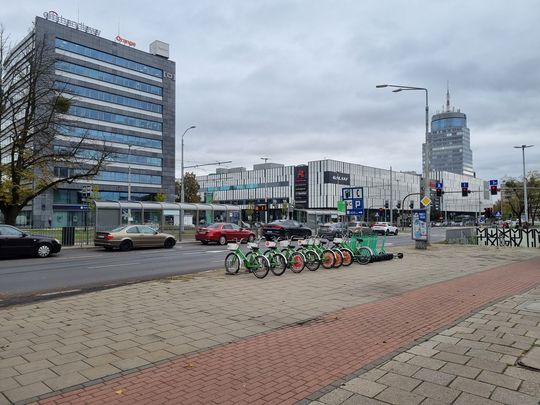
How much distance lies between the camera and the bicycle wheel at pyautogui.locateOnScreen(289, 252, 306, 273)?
1306cm

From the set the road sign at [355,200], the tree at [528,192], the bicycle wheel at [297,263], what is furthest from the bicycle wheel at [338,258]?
the tree at [528,192]

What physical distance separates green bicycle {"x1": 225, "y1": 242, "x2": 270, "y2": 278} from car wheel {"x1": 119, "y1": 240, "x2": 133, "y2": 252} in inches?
460

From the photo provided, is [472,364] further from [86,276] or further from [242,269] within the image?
[86,276]

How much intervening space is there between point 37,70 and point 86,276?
18.3 metres

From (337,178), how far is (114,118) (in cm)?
5441

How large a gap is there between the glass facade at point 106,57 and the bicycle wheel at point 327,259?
7300 cm

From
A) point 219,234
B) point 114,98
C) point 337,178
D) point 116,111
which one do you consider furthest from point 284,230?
point 337,178

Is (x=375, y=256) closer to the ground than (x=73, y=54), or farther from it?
closer to the ground

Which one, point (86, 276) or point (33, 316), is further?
point (86, 276)

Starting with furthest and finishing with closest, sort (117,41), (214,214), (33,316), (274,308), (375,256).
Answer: (117,41), (214,214), (375,256), (274,308), (33,316)

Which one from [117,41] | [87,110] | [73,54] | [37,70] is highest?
[117,41]

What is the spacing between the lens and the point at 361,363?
493 cm

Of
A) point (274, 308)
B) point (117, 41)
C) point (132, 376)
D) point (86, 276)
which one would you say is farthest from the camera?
point (117, 41)

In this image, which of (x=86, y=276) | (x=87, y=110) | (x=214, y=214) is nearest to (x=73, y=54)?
(x=87, y=110)
